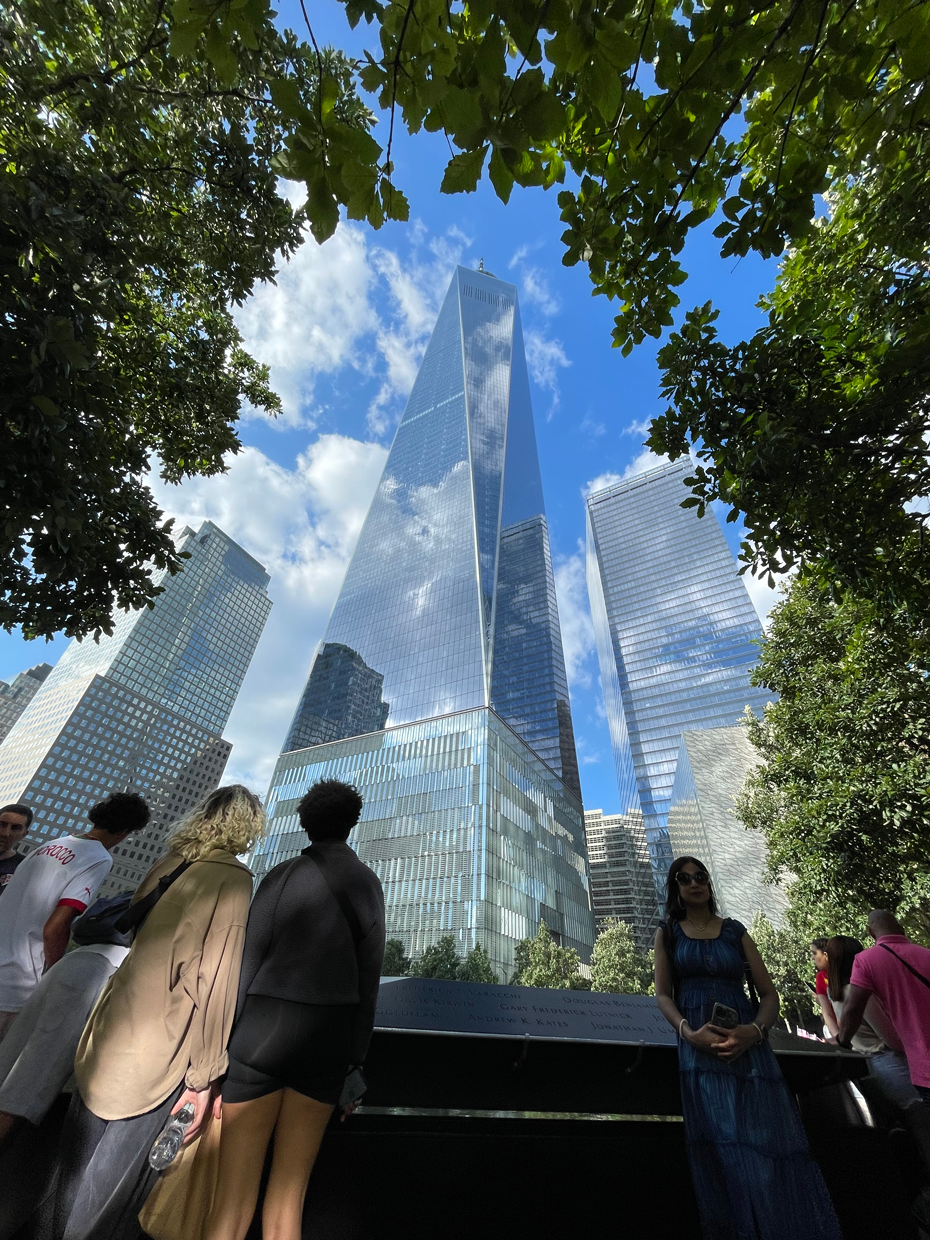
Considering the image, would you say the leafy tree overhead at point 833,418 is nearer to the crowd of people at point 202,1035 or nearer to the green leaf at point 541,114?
the green leaf at point 541,114

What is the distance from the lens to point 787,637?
1116cm

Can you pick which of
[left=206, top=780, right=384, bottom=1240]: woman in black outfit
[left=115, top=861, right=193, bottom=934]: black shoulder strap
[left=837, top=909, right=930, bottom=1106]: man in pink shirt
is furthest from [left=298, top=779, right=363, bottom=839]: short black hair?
[left=837, top=909, right=930, bottom=1106]: man in pink shirt

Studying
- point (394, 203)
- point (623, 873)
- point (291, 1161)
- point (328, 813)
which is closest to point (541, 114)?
point (394, 203)

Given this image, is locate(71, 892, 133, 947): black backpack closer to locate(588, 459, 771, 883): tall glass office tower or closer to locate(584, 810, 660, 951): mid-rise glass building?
locate(588, 459, 771, 883): tall glass office tower

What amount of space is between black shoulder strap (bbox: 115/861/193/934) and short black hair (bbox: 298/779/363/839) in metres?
0.47

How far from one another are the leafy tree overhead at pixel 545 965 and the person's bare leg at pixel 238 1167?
121ft

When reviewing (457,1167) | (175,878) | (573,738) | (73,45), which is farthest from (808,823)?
(573,738)

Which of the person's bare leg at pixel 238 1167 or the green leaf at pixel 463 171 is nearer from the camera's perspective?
the green leaf at pixel 463 171

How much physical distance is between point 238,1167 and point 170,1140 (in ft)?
0.69

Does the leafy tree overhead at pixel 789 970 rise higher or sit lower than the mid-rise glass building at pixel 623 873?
lower

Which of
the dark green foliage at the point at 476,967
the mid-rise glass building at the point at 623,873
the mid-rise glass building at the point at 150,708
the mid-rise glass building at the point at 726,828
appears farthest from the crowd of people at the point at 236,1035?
the mid-rise glass building at the point at 150,708

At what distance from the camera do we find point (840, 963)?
11.4 feet

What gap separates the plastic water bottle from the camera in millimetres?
1401

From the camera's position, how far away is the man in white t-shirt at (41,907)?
212 cm
